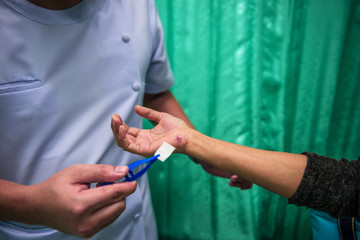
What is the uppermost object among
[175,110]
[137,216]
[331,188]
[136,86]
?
[136,86]

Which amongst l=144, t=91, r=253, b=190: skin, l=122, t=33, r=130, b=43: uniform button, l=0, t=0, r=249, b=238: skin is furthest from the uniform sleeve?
l=0, t=0, r=249, b=238: skin

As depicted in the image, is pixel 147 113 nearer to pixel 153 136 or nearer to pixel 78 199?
pixel 153 136

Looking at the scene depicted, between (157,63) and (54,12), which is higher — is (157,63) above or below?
below

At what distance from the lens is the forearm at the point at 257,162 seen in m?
0.74

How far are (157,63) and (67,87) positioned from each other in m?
0.37

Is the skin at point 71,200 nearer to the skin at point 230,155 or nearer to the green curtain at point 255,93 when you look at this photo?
the skin at point 230,155

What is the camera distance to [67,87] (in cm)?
65

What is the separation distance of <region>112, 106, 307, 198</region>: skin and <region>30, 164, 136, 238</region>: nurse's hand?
18 centimetres

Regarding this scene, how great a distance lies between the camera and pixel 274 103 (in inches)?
52.7

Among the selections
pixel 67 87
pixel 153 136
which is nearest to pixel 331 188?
pixel 153 136

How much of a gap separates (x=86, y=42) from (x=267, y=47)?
36.7 inches

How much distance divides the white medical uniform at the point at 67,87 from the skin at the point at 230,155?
74 millimetres

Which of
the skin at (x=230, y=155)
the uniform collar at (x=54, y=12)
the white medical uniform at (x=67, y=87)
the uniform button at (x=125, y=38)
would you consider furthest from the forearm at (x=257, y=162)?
the uniform collar at (x=54, y=12)

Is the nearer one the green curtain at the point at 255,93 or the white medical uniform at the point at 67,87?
the white medical uniform at the point at 67,87
